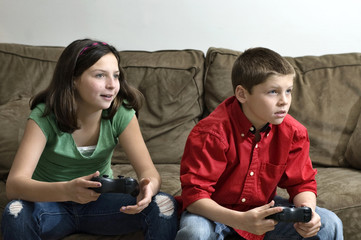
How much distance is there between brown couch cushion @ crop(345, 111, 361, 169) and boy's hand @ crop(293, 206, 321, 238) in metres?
0.85

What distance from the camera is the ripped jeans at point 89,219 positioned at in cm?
162

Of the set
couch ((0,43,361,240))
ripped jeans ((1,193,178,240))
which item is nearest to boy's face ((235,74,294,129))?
ripped jeans ((1,193,178,240))

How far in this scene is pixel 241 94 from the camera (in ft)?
5.74

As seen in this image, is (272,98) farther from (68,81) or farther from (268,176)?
(68,81)

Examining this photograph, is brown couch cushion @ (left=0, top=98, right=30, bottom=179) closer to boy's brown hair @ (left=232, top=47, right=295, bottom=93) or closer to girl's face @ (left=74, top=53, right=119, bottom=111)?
girl's face @ (left=74, top=53, right=119, bottom=111)

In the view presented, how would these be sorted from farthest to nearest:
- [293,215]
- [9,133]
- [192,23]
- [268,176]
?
[192,23]
[9,133]
[268,176]
[293,215]

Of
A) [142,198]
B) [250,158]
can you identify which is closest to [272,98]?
[250,158]

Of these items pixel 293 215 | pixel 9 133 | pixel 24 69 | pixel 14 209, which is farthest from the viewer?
pixel 24 69

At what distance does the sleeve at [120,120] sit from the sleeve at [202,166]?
12.7 inches

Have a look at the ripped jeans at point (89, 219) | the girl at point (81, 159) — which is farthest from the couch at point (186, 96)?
the ripped jeans at point (89, 219)

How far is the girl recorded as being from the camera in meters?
1.64

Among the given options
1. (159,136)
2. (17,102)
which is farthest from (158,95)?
(17,102)

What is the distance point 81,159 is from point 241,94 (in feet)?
2.01

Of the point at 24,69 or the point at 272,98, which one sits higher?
the point at 272,98
